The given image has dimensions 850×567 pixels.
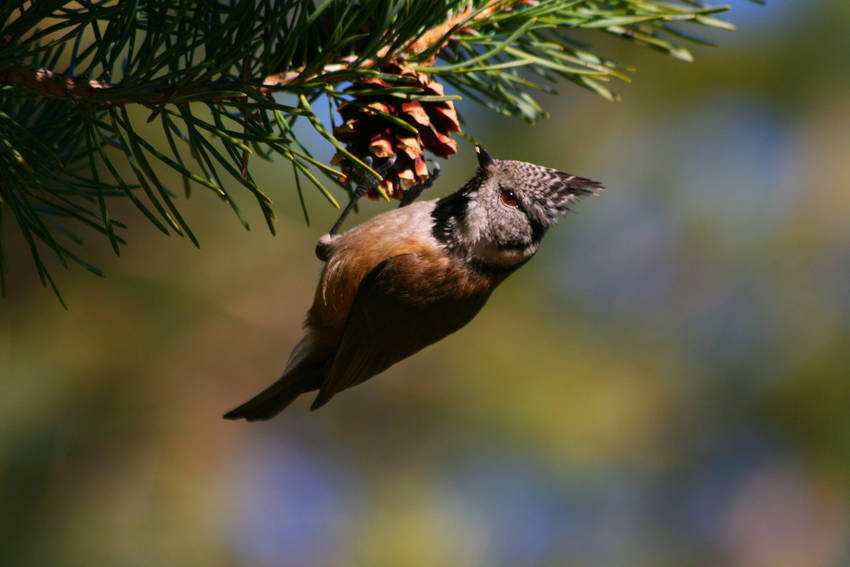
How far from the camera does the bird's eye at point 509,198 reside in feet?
6.86

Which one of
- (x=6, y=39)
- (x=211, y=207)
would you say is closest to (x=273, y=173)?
(x=211, y=207)

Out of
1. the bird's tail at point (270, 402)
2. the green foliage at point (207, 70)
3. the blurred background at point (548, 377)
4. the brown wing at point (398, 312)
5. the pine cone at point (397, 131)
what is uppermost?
the green foliage at point (207, 70)

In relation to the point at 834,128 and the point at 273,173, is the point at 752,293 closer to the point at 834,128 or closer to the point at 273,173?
the point at 834,128

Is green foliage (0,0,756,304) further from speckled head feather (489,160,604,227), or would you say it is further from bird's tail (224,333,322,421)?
bird's tail (224,333,322,421)

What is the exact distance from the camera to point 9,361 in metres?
3.21

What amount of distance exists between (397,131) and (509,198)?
733 mm

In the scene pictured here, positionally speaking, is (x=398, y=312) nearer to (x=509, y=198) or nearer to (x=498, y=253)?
(x=498, y=253)

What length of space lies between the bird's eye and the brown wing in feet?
0.76

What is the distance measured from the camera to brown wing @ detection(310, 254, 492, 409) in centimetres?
215

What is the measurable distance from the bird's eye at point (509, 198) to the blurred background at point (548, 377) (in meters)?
1.68

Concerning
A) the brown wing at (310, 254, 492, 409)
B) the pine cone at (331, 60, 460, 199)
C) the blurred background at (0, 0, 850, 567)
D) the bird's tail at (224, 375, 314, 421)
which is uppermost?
the pine cone at (331, 60, 460, 199)

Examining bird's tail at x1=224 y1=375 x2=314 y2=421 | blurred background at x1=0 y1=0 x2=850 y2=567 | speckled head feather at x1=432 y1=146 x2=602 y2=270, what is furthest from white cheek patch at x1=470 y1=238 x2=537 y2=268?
blurred background at x1=0 y1=0 x2=850 y2=567

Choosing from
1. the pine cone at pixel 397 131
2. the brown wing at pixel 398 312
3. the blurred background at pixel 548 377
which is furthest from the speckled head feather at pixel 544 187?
the blurred background at pixel 548 377

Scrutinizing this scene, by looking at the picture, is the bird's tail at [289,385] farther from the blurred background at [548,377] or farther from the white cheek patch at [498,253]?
the blurred background at [548,377]
